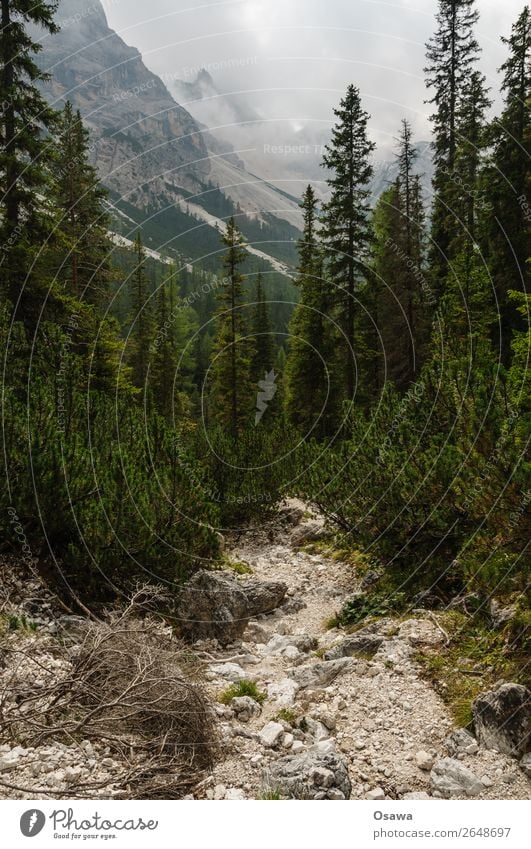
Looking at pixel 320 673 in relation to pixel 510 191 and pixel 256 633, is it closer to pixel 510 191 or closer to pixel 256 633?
pixel 256 633

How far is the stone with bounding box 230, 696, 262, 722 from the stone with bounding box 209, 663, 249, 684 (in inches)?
28.4

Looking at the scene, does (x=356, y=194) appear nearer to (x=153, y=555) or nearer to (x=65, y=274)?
(x=65, y=274)

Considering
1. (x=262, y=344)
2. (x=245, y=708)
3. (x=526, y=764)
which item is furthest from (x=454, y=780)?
(x=262, y=344)

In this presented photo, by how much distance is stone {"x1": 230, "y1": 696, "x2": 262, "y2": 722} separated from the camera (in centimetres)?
545

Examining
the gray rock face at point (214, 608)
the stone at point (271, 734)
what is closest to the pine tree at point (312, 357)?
the gray rock face at point (214, 608)

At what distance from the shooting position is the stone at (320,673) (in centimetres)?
631

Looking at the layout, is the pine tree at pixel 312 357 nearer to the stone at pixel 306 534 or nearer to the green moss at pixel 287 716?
the stone at pixel 306 534

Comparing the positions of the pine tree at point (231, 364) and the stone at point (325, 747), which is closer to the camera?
the stone at point (325, 747)

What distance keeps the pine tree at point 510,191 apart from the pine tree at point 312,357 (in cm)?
989

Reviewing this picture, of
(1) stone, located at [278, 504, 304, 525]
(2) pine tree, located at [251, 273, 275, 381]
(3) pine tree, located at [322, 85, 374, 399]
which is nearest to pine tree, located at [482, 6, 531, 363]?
(3) pine tree, located at [322, 85, 374, 399]

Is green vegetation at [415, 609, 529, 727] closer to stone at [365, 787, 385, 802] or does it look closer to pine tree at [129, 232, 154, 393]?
stone at [365, 787, 385, 802]

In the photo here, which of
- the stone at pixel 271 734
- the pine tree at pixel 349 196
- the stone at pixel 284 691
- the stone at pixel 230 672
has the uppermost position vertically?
the pine tree at pixel 349 196

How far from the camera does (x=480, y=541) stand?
6.38m
